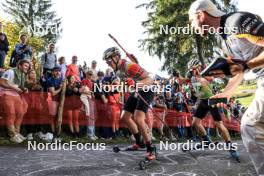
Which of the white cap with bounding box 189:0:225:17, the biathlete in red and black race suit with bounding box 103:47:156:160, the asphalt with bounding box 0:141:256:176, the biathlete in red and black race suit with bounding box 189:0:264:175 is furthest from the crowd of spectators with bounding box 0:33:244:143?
the biathlete in red and black race suit with bounding box 189:0:264:175

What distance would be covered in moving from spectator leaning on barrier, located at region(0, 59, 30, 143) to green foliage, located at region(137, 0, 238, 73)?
24031 mm

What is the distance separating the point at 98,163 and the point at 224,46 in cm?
399

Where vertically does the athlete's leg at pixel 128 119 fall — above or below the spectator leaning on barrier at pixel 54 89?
below

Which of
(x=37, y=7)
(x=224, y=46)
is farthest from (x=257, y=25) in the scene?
(x=37, y=7)

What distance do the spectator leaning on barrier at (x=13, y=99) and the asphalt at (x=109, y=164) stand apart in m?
0.70

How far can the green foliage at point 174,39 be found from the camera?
109 ft

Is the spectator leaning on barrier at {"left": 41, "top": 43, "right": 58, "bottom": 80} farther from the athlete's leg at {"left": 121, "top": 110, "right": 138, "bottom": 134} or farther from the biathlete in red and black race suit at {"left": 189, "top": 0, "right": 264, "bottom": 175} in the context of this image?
the biathlete in red and black race suit at {"left": 189, "top": 0, "right": 264, "bottom": 175}

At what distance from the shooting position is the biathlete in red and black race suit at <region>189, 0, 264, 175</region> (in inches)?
125

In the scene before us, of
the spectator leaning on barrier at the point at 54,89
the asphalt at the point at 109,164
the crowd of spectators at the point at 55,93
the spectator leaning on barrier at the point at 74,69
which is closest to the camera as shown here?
the asphalt at the point at 109,164

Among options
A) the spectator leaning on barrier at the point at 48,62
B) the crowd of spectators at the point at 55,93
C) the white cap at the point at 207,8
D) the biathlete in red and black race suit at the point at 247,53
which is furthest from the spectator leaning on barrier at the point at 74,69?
the biathlete in red and black race suit at the point at 247,53

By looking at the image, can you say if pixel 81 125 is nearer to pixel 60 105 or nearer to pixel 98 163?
pixel 60 105

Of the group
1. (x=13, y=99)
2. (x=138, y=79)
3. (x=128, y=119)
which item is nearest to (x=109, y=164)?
(x=128, y=119)

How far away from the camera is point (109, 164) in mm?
6668

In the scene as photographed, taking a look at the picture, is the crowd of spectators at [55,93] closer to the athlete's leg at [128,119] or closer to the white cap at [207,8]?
the athlete's leg at [128,119]
